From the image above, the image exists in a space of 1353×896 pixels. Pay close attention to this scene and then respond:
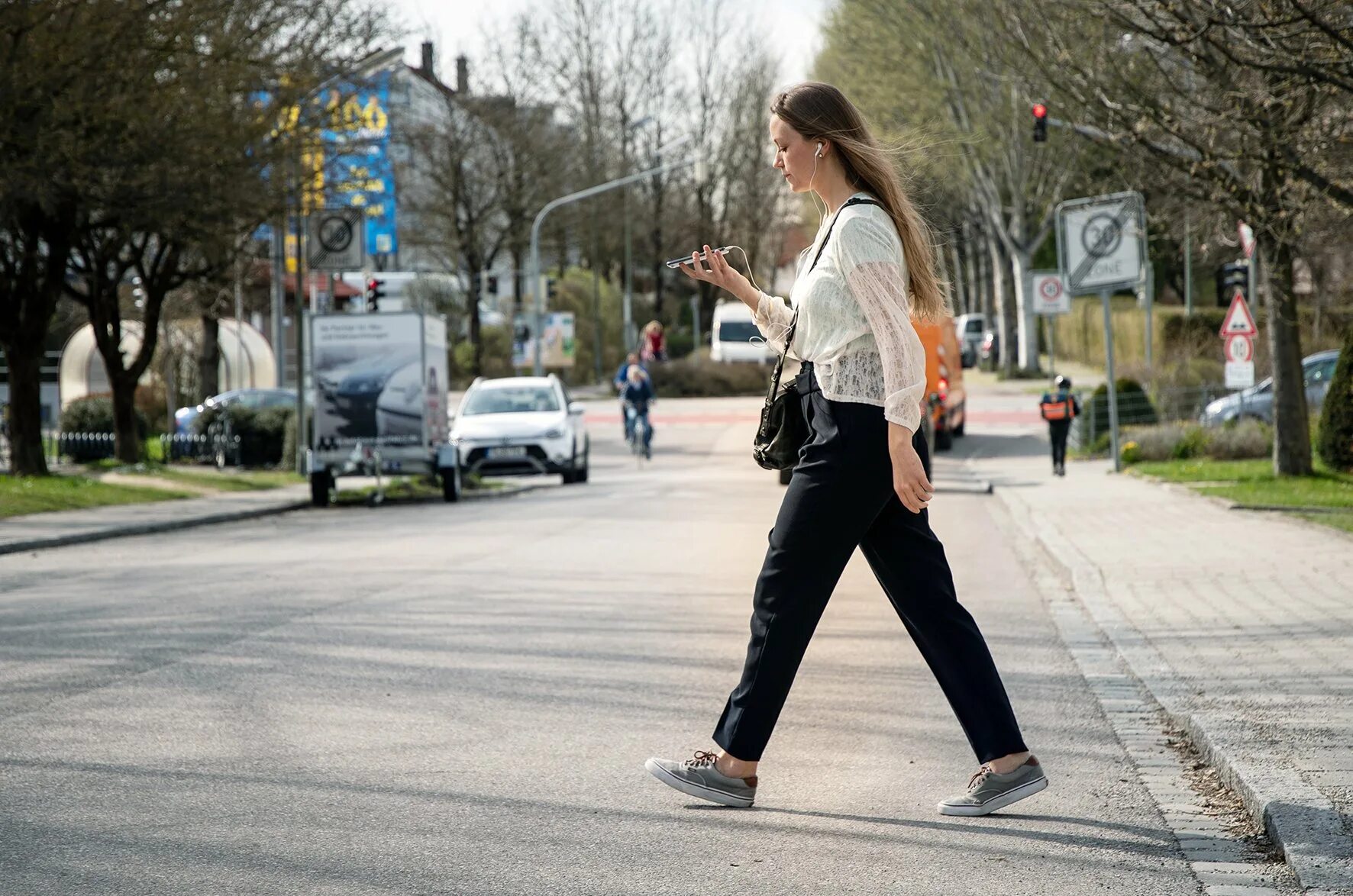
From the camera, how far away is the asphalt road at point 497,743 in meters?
4.59

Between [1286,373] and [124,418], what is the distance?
18598 millimetres

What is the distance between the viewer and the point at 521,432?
26.7 metres

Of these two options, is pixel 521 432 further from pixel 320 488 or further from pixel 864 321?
pixel 864 321

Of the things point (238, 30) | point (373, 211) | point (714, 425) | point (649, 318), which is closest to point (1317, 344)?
point (714, 425)

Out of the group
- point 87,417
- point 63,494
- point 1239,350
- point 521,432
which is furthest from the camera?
point 87,417

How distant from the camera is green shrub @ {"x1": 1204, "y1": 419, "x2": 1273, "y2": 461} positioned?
26.4 meters

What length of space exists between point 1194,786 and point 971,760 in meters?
0.70

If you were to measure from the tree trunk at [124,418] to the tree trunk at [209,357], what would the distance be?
6765 millimetres

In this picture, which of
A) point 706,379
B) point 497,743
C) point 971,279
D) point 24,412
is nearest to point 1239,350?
point 24,412

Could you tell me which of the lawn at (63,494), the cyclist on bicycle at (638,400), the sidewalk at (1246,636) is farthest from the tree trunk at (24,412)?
the sidewalk at (1246,636)

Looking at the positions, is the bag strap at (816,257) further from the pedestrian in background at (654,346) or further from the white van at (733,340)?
the white van at (733,340)

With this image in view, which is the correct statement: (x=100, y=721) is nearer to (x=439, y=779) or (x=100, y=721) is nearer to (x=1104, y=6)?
(x=439, y=779)

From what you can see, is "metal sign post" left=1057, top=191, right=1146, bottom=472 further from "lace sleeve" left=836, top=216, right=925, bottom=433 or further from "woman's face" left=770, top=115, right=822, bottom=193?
"lace sleeve" left=836, top=216, right=925, bottom=433

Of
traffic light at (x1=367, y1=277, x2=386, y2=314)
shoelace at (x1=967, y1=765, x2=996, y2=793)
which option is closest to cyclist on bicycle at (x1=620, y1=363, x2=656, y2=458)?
traffic light at (x1=367, y1=277, x2=386, y2=314)
